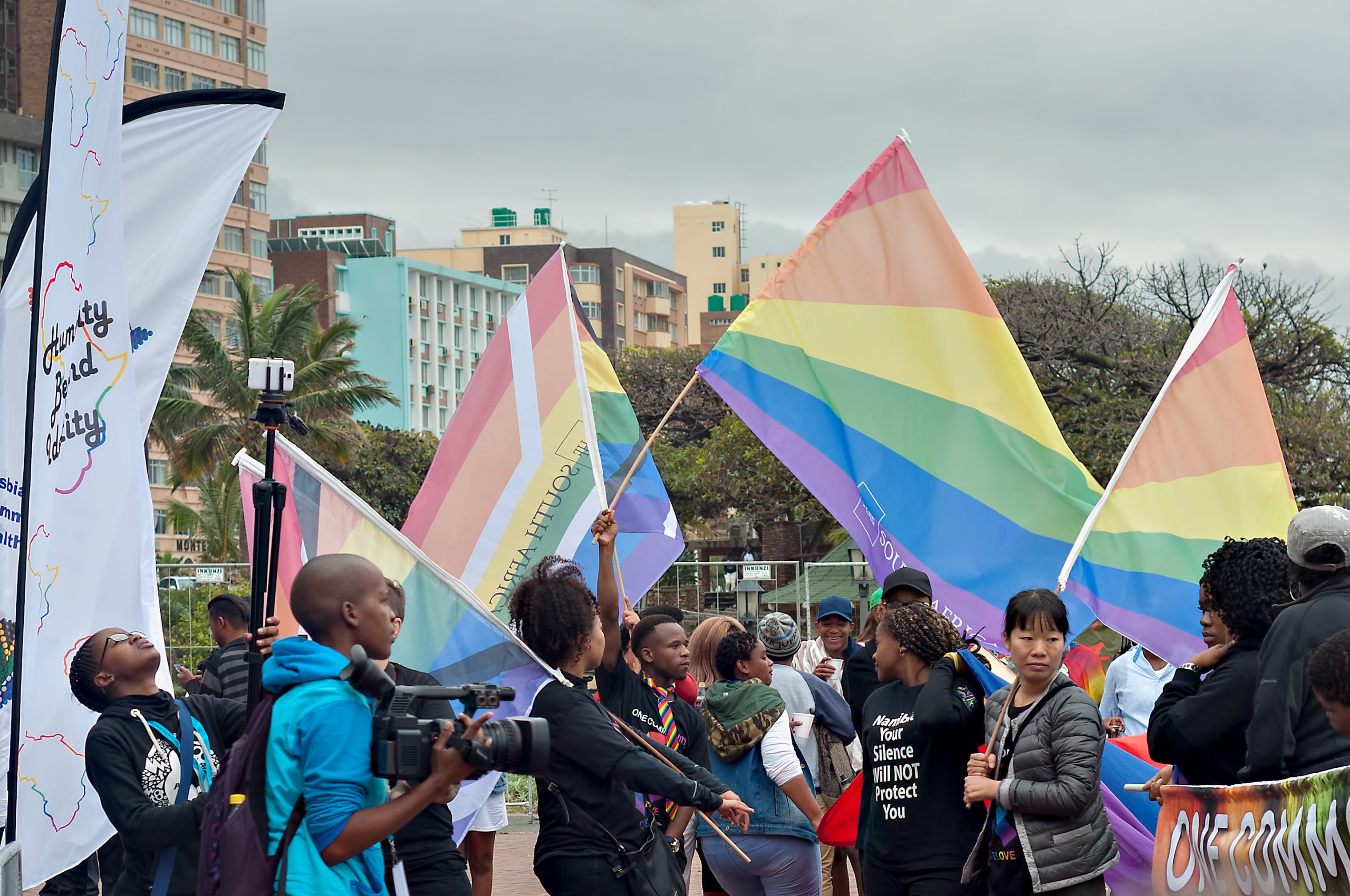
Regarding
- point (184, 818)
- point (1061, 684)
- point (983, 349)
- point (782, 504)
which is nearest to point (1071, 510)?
point (983, 349)

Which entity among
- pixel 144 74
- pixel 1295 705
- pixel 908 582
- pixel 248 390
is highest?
pixel 144 74

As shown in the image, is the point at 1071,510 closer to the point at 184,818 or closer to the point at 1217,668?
the point at 1217,668

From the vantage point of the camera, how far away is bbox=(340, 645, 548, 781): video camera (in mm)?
3170

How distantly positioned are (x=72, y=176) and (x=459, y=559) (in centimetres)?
428

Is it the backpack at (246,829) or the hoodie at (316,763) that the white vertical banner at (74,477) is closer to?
the backpack at (246,829)

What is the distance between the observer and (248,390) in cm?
3272

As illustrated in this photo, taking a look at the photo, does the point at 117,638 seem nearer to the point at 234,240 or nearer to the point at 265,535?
the point at 265,535

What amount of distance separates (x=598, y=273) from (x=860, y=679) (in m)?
105

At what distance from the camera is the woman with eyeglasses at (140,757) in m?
4.31

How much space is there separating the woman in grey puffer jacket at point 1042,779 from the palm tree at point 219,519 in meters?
31.2

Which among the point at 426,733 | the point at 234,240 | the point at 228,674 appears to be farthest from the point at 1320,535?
the point at 234,240

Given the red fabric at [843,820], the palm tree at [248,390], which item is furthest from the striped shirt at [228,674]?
A: the palm tree at [248,390]

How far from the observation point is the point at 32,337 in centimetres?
454

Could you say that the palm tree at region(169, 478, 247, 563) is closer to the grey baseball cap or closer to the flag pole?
the flag pole
